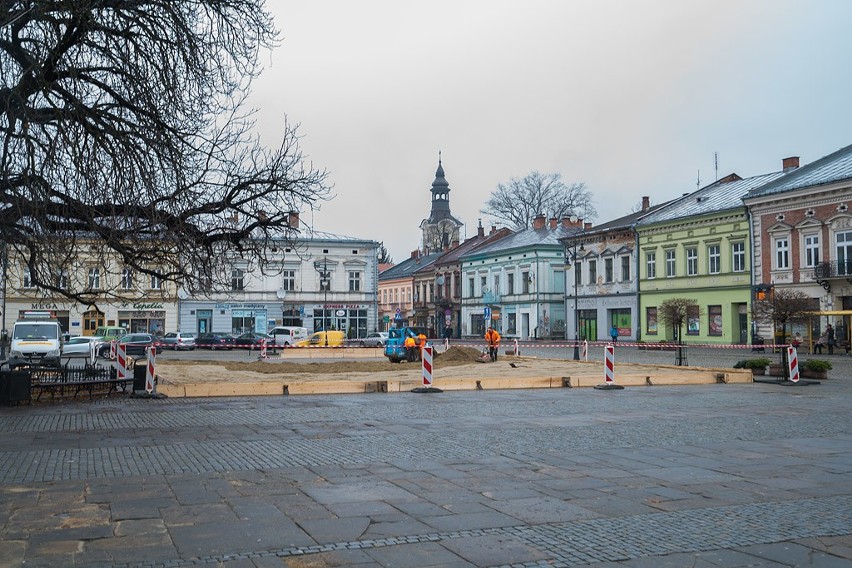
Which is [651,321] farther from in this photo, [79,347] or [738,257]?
[79,347]

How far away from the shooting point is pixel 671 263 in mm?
58531

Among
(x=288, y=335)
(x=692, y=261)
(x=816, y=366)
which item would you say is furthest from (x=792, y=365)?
(x=288, y=335)

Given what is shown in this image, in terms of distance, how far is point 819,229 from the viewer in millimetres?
46344

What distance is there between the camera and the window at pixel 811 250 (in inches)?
1836

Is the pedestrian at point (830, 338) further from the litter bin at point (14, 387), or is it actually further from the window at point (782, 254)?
the litter bin at point (14, 387)

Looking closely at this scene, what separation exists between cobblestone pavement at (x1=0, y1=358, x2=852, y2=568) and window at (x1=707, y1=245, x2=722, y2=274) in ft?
130

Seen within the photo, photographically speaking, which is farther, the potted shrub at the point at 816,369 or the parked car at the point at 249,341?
the parked car at the point at 249,341

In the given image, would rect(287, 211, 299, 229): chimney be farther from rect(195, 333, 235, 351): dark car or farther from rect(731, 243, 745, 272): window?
rect(731, 243, 745, 272): window

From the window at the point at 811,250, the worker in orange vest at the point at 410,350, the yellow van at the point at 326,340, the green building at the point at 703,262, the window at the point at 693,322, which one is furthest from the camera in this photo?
the yellow van at the point at 326,340

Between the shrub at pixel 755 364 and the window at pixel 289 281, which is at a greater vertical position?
the window at pixel 289 281

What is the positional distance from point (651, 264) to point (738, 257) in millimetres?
8638

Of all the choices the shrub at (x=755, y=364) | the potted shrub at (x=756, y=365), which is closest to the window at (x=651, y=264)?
the potted shrub at (x=756, y=365)

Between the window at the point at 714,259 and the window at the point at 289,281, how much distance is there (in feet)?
122

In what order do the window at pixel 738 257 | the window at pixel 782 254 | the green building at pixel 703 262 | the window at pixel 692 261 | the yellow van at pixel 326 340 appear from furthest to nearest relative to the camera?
the window at pixel 692 261 → the yellow van at pixel 326 340 → the green building at pixel 703 262 → the window at pixel 738 257 → the window at pixel 782 254
